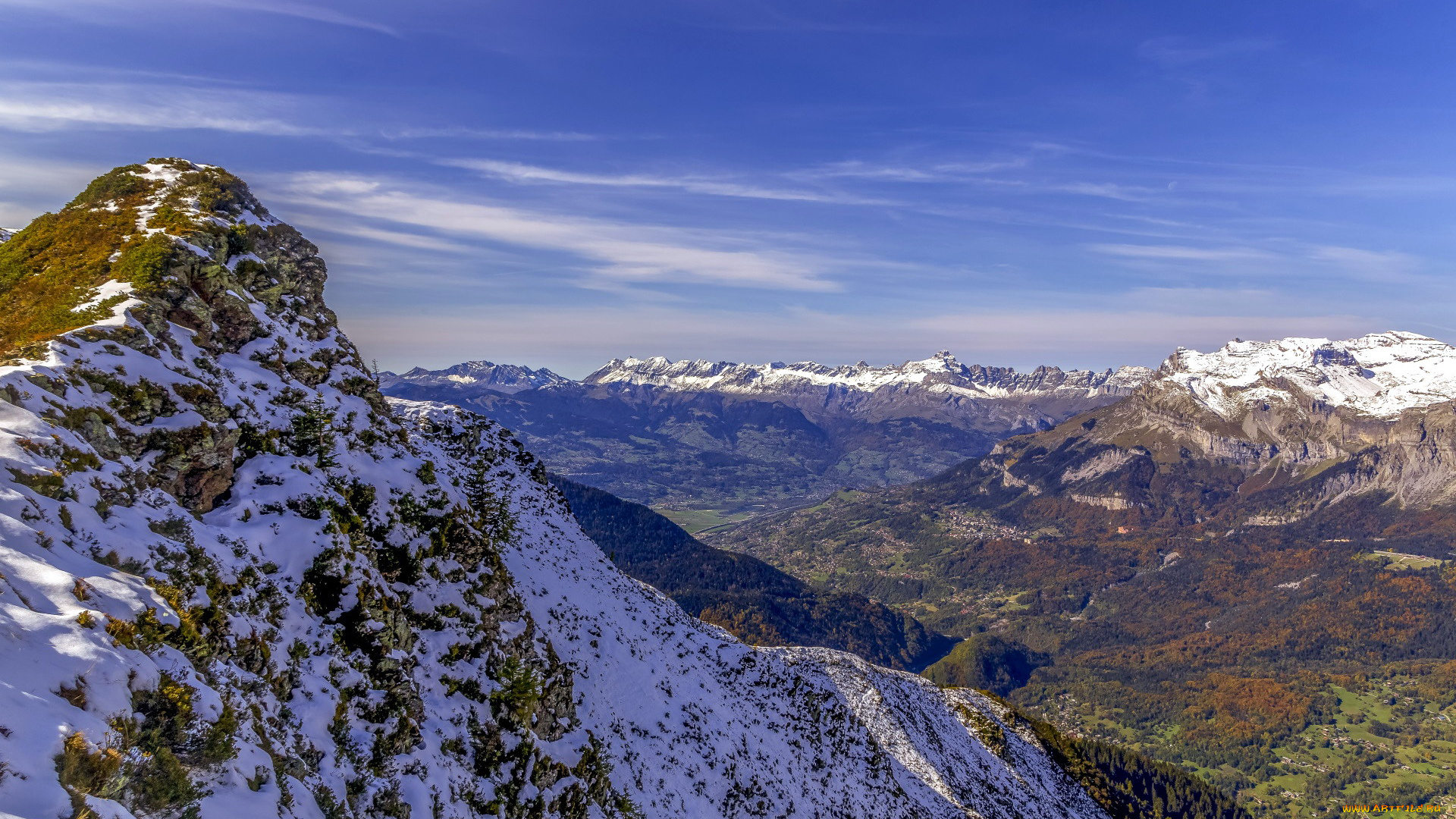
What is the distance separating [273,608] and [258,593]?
0.84m

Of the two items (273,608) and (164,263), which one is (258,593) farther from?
(164,263)

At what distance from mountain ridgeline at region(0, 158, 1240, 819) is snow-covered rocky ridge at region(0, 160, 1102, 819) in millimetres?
102

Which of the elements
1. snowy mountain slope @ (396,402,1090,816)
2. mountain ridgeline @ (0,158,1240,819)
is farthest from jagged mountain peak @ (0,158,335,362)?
snowy mountain slope @ (396,402,1090,816)

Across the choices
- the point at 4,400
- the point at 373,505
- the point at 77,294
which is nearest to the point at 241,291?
the point at 77,294

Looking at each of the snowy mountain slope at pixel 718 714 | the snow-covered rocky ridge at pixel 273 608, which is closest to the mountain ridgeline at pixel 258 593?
the snow-covered rocky ridge at pixel 273 608

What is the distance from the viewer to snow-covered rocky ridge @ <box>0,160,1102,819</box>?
583 inches

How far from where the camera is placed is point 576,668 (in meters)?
49.5

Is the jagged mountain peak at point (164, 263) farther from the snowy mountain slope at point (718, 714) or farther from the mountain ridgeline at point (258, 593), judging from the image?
the snowy mountain slope at point (718, 714)

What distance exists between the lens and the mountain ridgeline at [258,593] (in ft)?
49.1

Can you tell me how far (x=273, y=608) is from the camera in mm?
24422

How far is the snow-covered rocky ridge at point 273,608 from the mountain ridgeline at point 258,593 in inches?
4.0

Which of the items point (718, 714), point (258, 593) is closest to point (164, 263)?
point (258, 593)

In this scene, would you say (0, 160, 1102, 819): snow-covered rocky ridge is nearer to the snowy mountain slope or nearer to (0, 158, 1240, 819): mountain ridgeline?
(0, 158, 1240, 819): mountain ridgeline

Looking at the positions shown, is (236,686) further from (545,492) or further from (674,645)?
(545,492)
